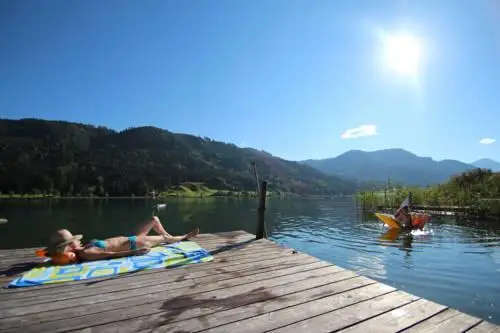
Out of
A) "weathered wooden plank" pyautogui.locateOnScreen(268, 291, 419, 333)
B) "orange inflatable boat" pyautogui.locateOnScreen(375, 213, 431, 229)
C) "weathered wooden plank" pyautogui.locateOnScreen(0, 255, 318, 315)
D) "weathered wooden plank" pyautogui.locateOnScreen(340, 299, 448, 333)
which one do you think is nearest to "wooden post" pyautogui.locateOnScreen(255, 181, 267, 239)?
"weathered wooden plank" pyautogui.locateOnScreen(0, 255, 318, 315)

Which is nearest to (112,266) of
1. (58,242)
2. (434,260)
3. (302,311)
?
(58,242)

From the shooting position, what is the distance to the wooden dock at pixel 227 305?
442 centimetres

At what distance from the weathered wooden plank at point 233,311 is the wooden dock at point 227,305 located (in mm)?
14

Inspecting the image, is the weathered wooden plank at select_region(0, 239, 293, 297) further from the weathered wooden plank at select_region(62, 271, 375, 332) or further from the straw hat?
the weathered wooden plank at select_region(62, 271, 375, 332)

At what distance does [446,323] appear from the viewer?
4.52m

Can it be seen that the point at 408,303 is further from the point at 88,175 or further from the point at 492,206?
the point at 88,175

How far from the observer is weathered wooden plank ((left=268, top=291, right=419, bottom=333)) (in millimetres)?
4363

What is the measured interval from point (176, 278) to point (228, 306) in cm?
190

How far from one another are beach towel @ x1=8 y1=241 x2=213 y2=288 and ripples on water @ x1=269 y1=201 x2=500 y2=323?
27.8ft

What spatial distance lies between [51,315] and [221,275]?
3107 millimetres

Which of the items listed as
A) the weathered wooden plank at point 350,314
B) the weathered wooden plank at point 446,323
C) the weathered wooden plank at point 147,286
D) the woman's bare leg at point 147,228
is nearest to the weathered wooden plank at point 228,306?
the weathered wooden plank at point 350,314

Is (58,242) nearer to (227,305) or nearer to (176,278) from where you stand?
(176,278)

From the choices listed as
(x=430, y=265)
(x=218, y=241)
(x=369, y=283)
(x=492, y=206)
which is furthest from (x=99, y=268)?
(x=492, y=206)

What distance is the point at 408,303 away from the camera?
526 centimetres
